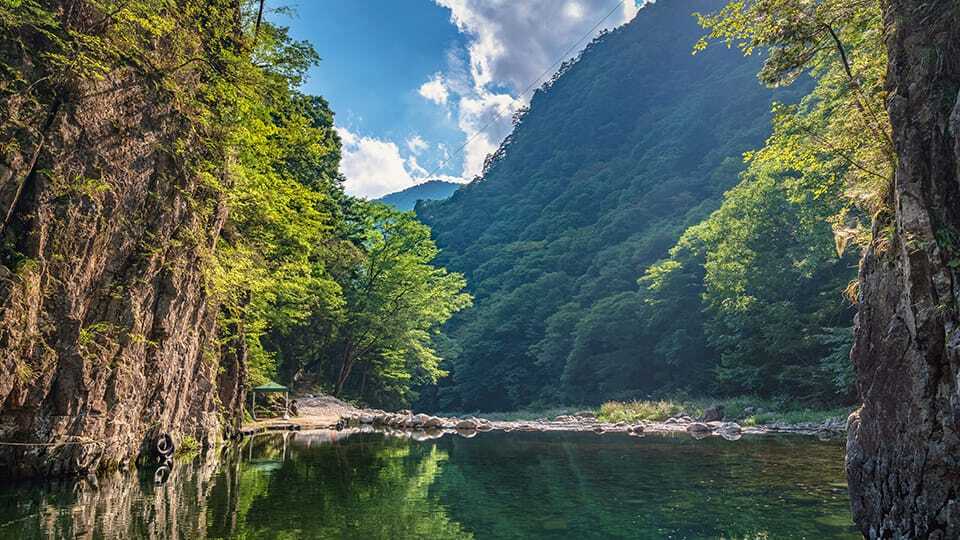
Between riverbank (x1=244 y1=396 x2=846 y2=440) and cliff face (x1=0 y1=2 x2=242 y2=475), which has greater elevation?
cliff face (x1=0 y1=2 x2=242 y2=475)

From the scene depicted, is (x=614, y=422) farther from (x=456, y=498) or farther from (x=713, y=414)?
(x=456, y=498)

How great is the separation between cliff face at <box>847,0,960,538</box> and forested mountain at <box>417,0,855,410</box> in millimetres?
19560

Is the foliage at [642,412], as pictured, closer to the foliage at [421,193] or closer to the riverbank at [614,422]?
the riverbank at [614,422]

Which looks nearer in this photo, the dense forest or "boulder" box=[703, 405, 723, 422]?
the dense forest

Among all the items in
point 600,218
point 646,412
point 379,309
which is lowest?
point 646,412

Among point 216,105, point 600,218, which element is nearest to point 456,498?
point 216,105

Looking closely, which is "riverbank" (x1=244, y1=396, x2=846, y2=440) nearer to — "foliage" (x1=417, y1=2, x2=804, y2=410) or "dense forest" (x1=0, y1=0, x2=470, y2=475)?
"dense forest" (x1=0, y1=0, x2=470, y2=475)

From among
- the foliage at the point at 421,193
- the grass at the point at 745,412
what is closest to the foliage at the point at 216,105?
the grass at the point at 745,412

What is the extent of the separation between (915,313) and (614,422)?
23.6 m

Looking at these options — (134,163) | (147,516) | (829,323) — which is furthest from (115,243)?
(829,323)

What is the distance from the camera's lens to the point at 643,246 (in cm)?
5122

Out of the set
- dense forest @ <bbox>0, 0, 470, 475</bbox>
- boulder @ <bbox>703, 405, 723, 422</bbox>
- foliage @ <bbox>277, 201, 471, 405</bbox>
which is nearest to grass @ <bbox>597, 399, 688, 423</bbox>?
boulder @ <bbox>703, 405, 723, 422</bbox>

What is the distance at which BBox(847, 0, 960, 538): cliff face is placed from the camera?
15.9ft

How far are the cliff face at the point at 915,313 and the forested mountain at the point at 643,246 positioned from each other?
64.2ft
